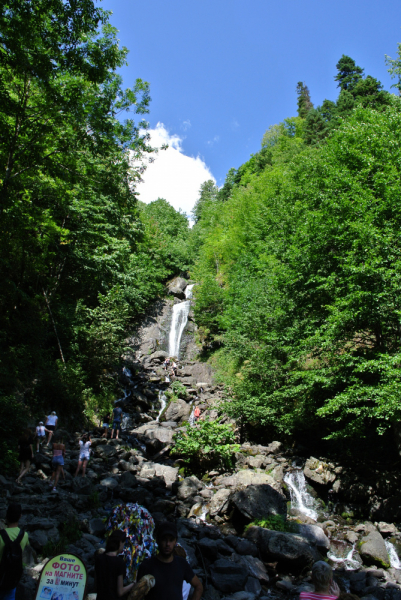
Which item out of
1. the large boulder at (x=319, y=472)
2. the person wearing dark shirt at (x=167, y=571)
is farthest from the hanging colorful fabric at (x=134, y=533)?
the large boulder at (x=319, y=472)

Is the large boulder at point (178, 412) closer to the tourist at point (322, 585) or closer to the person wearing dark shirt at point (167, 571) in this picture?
the tourist at point (322, 585)

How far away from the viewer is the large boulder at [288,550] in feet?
23.7

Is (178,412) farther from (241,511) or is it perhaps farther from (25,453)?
(25,453)

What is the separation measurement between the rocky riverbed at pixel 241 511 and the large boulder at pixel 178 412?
3017 mm

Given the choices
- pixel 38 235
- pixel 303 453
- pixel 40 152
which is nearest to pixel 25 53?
pixel 40 152

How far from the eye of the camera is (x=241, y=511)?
A: 9.04m

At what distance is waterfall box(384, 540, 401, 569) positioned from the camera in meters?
8.20

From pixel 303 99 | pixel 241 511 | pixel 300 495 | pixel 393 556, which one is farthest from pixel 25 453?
pixel 303 99

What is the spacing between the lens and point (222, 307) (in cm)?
2697

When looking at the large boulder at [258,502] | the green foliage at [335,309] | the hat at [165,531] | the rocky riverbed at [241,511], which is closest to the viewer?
the hat at [165,531]

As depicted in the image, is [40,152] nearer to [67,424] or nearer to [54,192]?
[54,192]

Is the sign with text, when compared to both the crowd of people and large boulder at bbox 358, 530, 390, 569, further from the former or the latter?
large boulder at bbox 358, 530, 390, 569

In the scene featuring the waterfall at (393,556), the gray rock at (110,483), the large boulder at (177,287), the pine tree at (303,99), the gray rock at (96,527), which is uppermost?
the pine tree at (303,99)

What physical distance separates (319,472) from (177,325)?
2023cm
